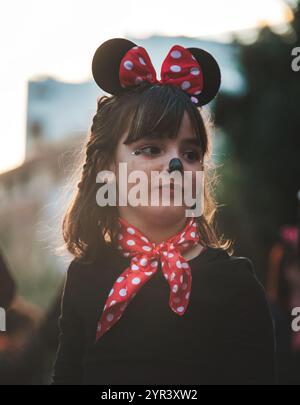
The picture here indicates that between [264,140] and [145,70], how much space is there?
7.72 meters

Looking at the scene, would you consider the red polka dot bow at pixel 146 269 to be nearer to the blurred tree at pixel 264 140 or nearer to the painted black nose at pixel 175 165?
the painted black nose at pixel 175 165

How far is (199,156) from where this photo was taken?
1527mm

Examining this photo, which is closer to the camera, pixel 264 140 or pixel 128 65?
pixel 128 65

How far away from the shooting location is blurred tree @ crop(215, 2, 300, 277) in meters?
8.97

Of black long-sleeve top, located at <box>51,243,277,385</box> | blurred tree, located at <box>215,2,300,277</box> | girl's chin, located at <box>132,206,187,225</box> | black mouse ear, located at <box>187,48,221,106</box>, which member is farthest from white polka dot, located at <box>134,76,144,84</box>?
blurred tree, located at <box>215,2,300,277</box>

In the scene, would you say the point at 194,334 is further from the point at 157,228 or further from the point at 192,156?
the point at 192,156

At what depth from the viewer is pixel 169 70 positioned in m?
1.58

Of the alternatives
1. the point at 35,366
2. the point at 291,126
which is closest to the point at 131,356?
the point at 35,366

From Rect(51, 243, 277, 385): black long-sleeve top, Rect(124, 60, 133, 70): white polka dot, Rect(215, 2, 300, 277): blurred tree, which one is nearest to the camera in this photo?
Rect(51, 243, 277, 385): black long-sleeve top

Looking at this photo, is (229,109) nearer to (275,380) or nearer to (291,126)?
(291,126)

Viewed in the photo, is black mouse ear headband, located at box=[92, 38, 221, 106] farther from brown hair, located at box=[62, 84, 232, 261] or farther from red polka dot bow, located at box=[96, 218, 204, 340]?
red polka dot bow, located at box=[96, 218, 204, 340]

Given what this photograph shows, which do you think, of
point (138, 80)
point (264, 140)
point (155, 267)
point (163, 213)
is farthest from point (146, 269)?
point (264, 140)

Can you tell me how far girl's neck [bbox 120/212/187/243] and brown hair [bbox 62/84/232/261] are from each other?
0.23 ft

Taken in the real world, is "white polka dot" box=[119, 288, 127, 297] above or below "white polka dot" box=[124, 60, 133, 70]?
below
